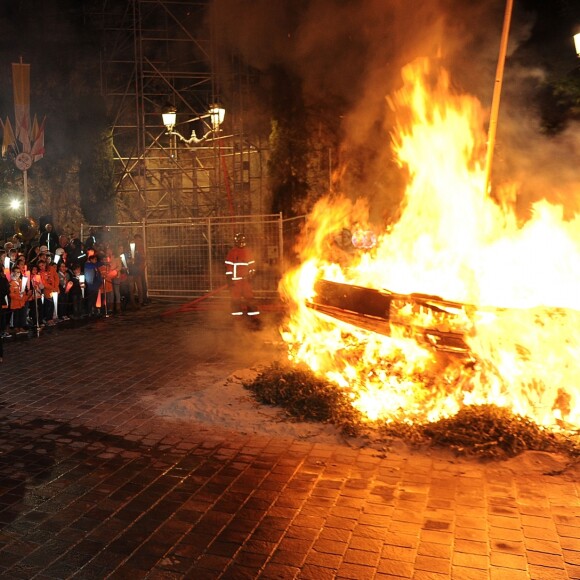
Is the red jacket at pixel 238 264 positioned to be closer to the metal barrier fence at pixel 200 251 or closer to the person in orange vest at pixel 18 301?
the metal barrier fence at pixel 200 251

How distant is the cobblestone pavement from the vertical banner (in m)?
10.8

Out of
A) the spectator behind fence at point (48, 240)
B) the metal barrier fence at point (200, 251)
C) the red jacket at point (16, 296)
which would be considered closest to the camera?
the red jacket at point (16, 296)

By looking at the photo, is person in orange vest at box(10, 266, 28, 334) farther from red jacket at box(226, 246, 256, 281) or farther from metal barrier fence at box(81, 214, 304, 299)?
metal barrier fence at box(81, 214, 304, 299)

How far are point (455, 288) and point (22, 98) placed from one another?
42.0 ft

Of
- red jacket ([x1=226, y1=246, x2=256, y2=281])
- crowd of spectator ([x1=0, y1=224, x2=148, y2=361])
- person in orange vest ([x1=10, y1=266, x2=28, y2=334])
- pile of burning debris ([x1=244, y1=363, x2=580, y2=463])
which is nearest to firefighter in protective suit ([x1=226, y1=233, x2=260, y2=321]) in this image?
red jacket ([x1=226, y1=246, x2=256, y2=281])

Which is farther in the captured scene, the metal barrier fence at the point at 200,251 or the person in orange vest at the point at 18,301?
the metal barrier fence at the point at 200,251

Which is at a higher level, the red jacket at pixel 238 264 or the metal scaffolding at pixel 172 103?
the metal scaffolding at pixel 172 103

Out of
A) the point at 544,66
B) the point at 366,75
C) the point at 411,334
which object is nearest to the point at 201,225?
the point at 366,75

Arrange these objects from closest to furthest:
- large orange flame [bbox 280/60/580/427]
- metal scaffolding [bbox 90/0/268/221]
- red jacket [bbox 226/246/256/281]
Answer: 1. large orange flame [bbox 280/60/580/427]
2. red jacket [bbox 226/246/256/281]
3. metal scaffolding [bbox 90/0/268/221]

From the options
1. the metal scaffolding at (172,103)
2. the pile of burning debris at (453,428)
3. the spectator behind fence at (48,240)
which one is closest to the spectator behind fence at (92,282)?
the spectator behind fence at (48,240)

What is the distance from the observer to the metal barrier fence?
587 inches

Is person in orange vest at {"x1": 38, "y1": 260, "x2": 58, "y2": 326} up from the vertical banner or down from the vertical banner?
down

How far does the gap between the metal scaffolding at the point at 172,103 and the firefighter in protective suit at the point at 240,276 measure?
6.86 metres

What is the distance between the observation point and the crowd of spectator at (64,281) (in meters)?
10.8
